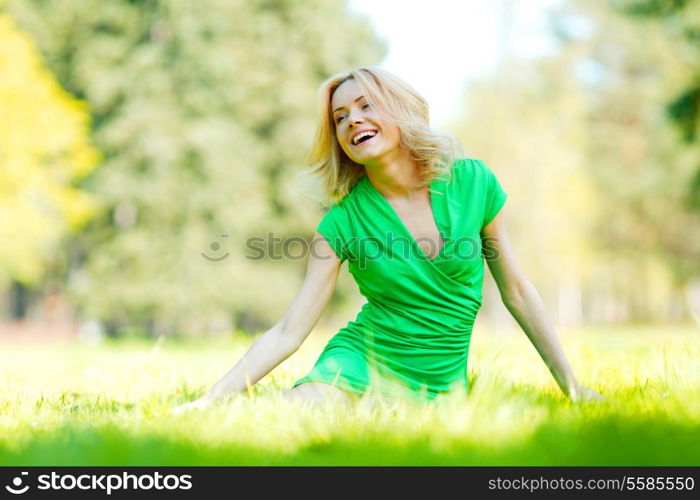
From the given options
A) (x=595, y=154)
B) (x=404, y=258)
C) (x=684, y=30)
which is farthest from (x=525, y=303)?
(x=595, y=154)

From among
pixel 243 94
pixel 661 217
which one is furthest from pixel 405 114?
pixel 661 217

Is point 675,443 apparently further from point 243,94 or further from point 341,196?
point 243,94

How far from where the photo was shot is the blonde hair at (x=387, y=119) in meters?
2.81

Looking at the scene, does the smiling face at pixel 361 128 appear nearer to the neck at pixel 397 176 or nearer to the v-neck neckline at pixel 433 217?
the neck at pixel 397 176

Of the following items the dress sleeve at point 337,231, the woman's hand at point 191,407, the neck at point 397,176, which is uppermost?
the neck at point 397,176

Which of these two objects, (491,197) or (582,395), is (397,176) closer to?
(491,197)

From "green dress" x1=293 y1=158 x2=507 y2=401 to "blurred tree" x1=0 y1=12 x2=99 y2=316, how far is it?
15.3 m

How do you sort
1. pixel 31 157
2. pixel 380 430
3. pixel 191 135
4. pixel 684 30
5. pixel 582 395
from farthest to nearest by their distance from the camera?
pixel 191 135, pixel 31 157, pixel 684 30, pixel 582 395, pixel 380 430

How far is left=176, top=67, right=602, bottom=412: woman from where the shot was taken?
2.78 m

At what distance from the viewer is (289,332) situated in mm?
2719

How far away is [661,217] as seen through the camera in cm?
2675

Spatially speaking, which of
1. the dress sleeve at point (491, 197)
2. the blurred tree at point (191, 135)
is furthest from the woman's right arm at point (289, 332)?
the blurred tree at point (191, 135)

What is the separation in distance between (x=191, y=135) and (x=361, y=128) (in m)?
16.7

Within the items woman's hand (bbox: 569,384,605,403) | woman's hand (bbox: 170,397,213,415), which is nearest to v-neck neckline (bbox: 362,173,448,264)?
woman's hand (bbox: 569,384,605,403)
